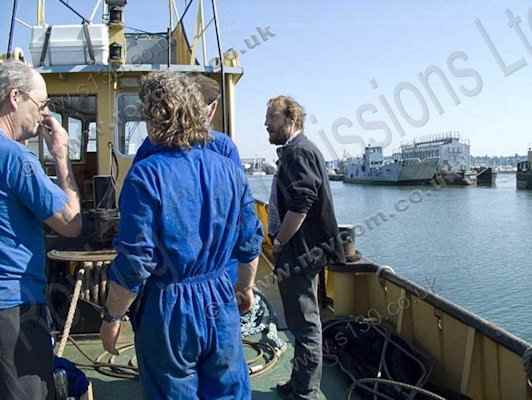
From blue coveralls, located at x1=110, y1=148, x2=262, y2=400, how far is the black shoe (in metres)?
1.45

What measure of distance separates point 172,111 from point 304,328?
171 centimetres

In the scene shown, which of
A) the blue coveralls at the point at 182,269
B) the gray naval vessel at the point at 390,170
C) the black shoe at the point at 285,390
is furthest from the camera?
the gray naval vessel at the point at 390,170

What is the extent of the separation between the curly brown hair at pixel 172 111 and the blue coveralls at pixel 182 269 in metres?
0.05

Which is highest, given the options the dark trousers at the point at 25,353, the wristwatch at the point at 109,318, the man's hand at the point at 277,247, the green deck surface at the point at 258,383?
the man's hand at the point at 277,247

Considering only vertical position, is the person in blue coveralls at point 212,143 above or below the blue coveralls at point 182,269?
above

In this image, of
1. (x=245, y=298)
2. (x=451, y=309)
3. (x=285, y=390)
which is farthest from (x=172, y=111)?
(x=451, y=309)

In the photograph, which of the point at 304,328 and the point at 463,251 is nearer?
the point at 304,328

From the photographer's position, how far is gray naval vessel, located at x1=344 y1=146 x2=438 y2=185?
7531cm

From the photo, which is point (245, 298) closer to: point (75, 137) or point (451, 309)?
point (451, 309)

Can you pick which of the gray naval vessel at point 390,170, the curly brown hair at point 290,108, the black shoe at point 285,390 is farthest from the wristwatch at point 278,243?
the gray naval vessel at point 390,170

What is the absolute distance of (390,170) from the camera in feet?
259

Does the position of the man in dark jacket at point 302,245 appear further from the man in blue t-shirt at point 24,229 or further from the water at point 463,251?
the water at point 463,251

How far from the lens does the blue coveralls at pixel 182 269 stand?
72.5 inches

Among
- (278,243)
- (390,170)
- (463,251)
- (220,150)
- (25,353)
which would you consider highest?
(220,150)
